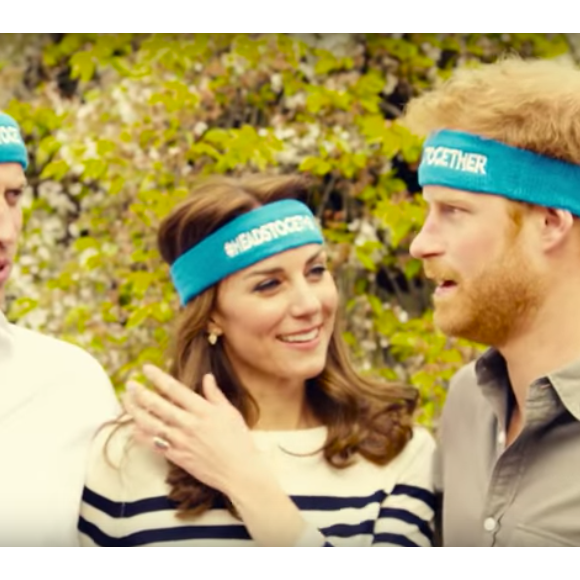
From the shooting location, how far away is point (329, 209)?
4988mm

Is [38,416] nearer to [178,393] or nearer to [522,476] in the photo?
[178,393]

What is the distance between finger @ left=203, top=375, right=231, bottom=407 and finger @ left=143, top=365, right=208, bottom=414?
3 centimetres

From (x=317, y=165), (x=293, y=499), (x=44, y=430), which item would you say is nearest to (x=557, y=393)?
(x=293, y=499)

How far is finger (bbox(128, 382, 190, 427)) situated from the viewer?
8.89 feet

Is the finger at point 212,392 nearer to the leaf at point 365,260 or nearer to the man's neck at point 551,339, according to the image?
the man's neck at point 551,339

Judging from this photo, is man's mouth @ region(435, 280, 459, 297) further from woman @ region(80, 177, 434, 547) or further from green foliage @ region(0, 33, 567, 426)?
green foliage @ region(0, 33, 567, 426)

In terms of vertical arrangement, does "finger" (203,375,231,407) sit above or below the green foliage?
below

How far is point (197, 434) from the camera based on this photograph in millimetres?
2709

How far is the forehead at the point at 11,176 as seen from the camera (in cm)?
294

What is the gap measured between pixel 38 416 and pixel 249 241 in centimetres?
69

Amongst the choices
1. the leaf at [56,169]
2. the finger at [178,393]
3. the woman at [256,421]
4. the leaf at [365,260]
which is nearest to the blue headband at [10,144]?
the woman at [256,421]

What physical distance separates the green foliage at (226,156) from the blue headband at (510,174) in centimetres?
181

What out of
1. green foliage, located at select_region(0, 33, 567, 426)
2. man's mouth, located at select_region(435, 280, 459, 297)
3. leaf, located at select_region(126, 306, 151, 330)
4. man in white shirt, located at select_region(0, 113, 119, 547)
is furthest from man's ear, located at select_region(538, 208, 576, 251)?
leaf, located at select_region(126, 306, 151, 330)

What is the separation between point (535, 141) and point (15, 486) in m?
1.50
